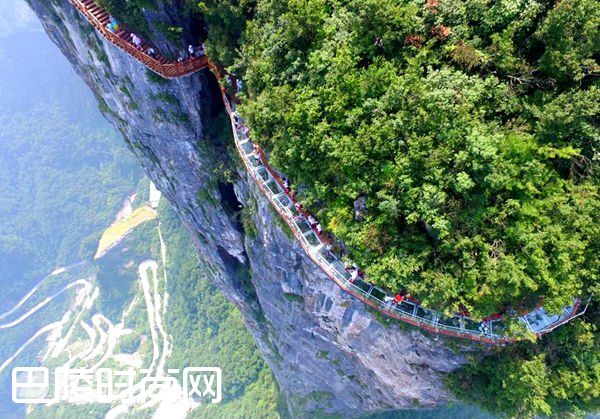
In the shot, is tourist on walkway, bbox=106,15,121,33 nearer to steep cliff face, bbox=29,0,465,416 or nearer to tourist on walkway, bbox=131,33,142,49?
tourist on walkway, bbox=131,33,142,49

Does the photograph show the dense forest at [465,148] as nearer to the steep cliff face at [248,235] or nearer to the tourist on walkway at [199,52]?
the steep cliff face at [248,235]

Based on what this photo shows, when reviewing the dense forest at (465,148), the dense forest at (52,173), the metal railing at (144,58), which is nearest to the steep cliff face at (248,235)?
the metal railing at (144,58)

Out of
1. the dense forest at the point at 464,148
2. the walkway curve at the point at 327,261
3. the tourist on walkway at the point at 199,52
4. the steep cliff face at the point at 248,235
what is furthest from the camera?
the tourist on walkway at the point at 199,52

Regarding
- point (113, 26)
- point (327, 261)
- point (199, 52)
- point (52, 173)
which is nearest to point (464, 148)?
point (327, 261)

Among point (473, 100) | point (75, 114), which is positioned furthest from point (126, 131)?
point (75, 114)

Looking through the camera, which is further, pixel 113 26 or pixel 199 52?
pixel 199 52

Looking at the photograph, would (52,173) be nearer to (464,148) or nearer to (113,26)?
(113,26)
